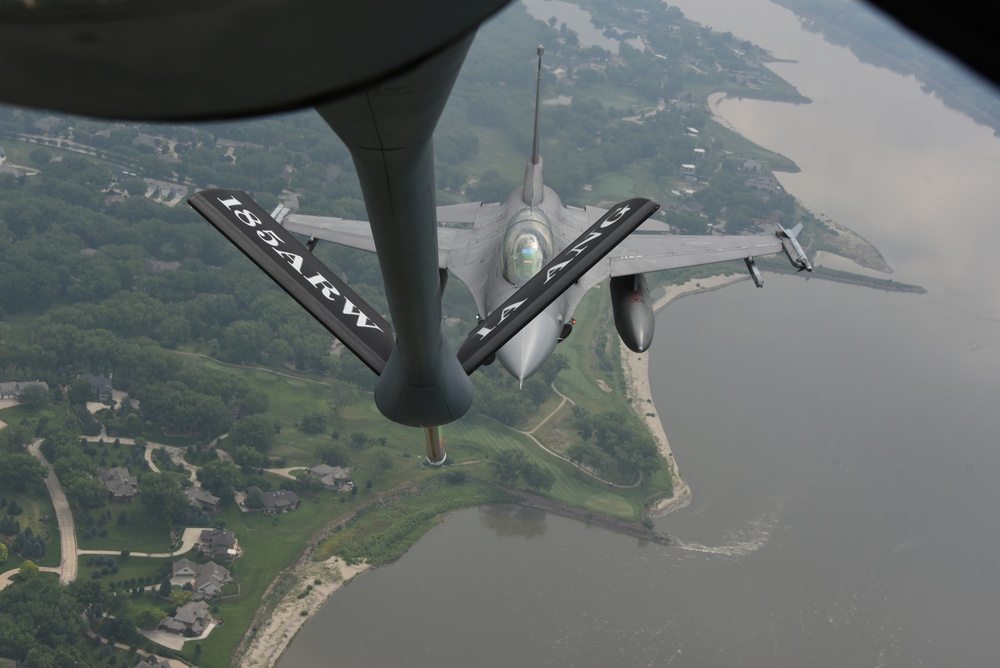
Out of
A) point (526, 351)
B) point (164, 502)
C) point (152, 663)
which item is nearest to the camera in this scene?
point (526, 351)

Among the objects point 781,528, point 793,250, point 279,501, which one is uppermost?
point 793,250

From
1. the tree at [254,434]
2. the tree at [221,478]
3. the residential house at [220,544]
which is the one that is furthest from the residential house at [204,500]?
the tree at [254,434]

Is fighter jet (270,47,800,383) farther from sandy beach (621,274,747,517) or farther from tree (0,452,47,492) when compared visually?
tree (0,452,47,492)

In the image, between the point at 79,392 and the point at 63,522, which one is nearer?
the point at 63,522

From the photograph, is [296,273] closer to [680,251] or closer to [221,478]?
[680,251]

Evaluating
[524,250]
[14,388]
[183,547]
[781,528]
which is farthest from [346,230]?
[14,388]

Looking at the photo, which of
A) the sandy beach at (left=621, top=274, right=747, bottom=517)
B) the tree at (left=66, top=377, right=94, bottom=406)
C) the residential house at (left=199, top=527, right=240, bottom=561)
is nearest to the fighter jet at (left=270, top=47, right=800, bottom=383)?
the residential house at (left=199, top=527, right=240, bottom=561)
